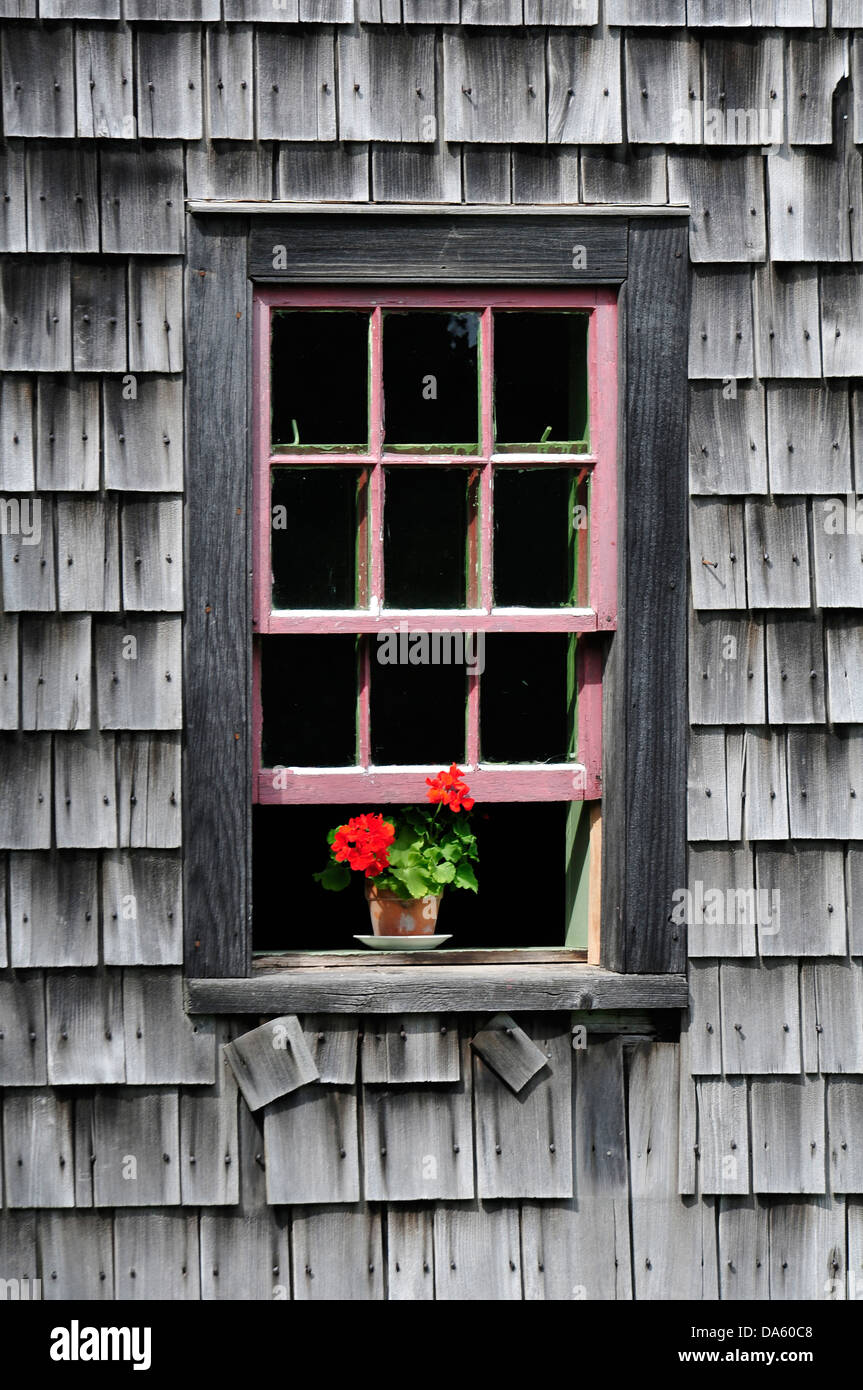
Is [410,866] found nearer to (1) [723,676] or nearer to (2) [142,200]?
(1) [723,676]

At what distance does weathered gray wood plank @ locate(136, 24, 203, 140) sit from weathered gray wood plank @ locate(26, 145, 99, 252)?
6.3 inches

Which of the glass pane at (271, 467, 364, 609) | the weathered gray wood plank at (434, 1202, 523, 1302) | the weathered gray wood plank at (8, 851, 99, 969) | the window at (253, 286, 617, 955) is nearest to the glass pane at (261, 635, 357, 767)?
the window at (253, 286, 617, 955)

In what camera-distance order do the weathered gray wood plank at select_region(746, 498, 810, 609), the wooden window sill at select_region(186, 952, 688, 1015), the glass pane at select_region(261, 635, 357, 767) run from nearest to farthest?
the wooden window sill at select_region(186, 952, 688, 1015)
the weathered gray wood plank at select_region(746, 498, 810, 609)
the glass pane at select_region(261, 635, 357, 767)

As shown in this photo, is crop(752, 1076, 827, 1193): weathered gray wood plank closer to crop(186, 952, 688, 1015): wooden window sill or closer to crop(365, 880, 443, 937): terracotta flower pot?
crop(186, 952, 688, 1015): wooden window sill

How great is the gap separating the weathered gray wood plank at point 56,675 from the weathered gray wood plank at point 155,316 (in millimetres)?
619

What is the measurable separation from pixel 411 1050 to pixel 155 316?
1.73m

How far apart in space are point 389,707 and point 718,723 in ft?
2.74

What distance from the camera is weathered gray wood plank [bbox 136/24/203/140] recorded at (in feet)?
9.87

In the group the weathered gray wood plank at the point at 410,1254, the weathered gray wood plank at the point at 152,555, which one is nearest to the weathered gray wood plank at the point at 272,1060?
the weathered gray wood plank at the point at 410,1254

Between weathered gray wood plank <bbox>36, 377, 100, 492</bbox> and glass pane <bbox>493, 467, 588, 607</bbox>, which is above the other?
weathered gray wood plank <bbox>36, 377, 100, 492</bbox>

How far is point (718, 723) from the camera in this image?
10.2 ft

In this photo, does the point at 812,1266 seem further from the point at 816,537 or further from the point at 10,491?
the point at 10,491

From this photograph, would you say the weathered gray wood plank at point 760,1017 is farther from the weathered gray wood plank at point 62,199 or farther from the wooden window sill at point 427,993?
the weathered gray wood plank at point 62,199

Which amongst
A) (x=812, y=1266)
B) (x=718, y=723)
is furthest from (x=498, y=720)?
(x=812, y=1266)
